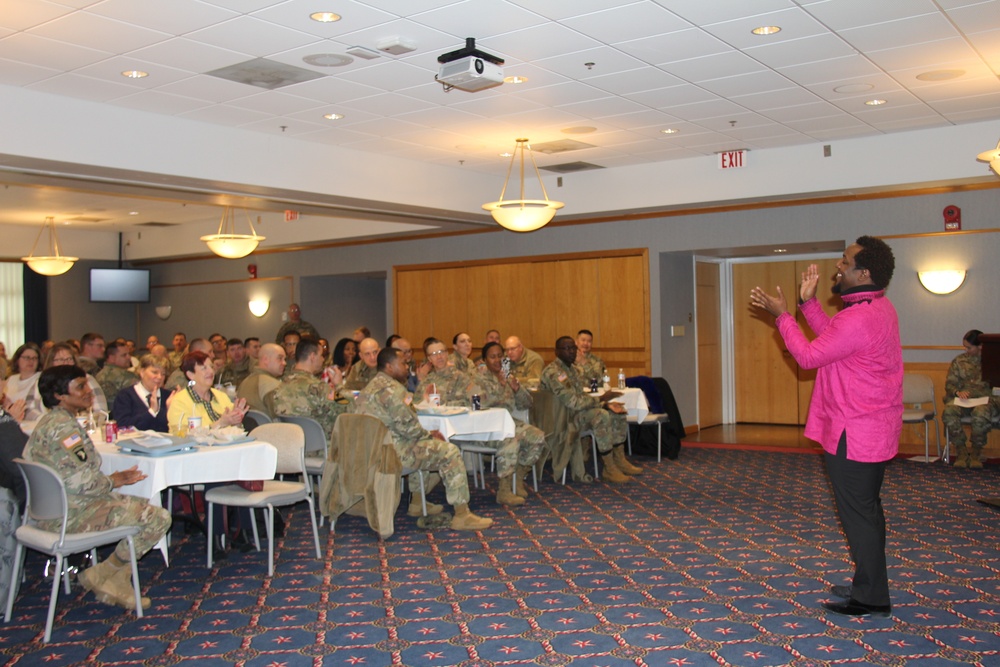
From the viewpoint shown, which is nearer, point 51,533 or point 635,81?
point 51,533

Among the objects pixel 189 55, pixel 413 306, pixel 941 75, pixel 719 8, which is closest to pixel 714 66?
pixel 719 8

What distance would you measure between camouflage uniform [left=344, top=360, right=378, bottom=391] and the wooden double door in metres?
5.91

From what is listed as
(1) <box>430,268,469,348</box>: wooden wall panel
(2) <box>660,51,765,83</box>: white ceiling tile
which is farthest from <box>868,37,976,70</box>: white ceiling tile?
(1) <box>430,268,469,348</box>: wooden wall panel

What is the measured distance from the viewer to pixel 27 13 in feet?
17.4

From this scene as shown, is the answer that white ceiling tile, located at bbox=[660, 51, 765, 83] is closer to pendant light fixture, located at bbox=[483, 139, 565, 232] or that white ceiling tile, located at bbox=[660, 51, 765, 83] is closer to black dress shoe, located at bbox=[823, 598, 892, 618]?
pendant light fixture, located at bbox=[483, 139, 565, 232]

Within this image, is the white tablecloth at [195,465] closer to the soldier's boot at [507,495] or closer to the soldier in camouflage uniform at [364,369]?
the soldier's boot at [507,495]

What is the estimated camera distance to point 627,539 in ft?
21.0

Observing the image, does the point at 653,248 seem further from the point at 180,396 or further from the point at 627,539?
the point at 180,396

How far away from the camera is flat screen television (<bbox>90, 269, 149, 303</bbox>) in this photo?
56.7ft

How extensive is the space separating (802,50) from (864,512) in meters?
3.47

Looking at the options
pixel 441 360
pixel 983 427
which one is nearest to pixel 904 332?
pixel 983 427

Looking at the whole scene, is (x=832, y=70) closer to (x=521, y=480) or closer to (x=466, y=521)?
(x=521, y=480)

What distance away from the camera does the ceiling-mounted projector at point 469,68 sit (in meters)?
5.99

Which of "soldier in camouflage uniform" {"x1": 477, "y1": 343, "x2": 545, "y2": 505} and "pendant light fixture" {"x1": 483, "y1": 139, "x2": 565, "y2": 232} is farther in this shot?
"pendant light fixture" {"x1": 483, "y1": 139, "x2": 565, "y2": 232}
